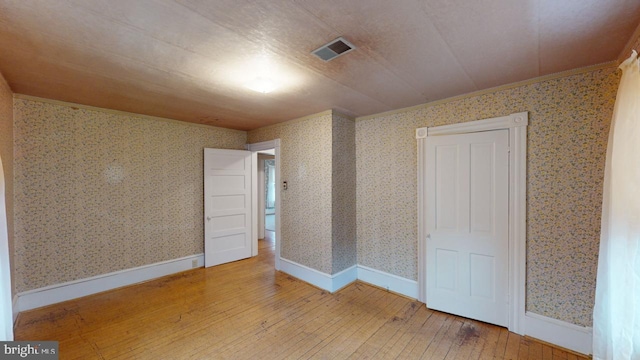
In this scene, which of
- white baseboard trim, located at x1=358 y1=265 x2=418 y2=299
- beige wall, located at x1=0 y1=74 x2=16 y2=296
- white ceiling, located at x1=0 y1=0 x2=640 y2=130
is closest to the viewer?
white ceiling, located at x1=0 y1=0 x2=640 y2=130

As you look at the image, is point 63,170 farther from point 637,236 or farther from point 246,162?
point 637,236

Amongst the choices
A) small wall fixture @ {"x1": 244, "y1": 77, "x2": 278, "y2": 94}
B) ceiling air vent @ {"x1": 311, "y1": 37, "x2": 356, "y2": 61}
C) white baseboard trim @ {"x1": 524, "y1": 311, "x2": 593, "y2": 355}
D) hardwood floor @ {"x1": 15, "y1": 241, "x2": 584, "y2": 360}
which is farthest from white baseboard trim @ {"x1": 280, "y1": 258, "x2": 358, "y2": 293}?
ceiling air vent @ {"x1": 311, "y1": 37, "x2": 356, "y2": 61}

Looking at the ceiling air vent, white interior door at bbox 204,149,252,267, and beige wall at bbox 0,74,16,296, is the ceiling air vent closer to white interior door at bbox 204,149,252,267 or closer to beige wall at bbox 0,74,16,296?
beige wall at bbox 0,74,16,296

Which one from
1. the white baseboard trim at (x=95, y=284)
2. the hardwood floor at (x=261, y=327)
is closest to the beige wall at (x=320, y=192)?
the hardwood floor at (x=261, y=327)

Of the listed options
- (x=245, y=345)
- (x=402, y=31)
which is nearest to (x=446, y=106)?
(x=402, y=31)

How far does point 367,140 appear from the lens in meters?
3.71

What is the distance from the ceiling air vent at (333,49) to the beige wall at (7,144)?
9.75 ft

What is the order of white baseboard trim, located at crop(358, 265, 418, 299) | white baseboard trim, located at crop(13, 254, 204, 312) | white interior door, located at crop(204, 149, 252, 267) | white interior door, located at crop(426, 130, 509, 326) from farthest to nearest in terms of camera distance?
white interior door, located at crop(204, 149, 252, 267) → white baseboard trim, located at crop(358, 265, 418, 299) → white baseboard trim, located at crop(13, 254, 204, 312) → white interior door, located at crop(426, 130, 509, 326)

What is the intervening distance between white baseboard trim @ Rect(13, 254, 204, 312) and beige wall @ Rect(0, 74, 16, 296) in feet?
0.75

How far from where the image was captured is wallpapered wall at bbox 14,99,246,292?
2.92m

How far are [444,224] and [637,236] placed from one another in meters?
1.53

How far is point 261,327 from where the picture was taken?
262 centimetres

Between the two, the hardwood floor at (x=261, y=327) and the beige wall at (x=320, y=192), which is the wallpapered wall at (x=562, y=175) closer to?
the hardwood floor at (x=261, y=327)

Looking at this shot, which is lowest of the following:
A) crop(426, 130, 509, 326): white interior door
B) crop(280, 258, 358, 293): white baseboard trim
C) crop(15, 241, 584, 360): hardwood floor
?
crop(15, 241, 584, 360): hardwood floor
